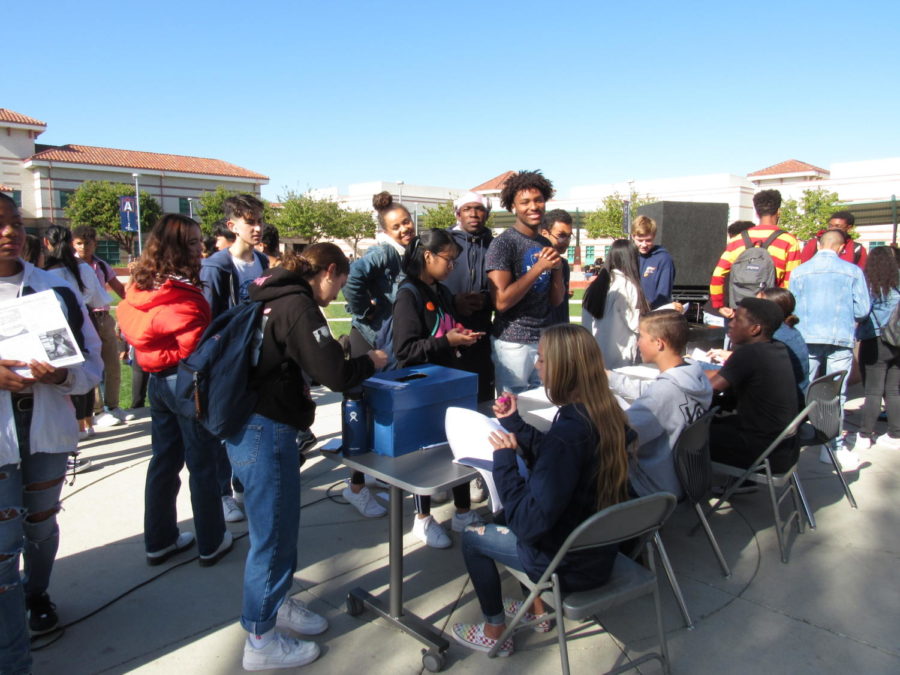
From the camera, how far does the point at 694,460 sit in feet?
8.99

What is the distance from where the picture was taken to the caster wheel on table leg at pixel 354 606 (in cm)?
260

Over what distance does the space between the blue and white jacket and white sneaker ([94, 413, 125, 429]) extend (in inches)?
137

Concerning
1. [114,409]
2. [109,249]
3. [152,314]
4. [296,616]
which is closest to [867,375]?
[296,616]

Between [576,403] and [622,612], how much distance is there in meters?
1.19

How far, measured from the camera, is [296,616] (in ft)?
8.11

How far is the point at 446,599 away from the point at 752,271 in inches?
168

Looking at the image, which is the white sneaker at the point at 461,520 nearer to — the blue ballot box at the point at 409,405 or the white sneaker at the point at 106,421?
the blue ballot box at the point at 409,405

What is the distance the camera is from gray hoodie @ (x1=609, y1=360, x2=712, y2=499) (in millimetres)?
2715

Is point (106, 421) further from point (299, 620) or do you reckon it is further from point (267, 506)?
point (267, 506)

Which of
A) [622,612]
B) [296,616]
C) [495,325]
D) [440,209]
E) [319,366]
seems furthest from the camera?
[440,209]

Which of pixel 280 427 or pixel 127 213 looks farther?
pixel 127 213

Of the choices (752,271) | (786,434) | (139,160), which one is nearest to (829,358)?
(752,271)

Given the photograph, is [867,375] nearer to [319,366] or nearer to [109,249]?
[319,366]

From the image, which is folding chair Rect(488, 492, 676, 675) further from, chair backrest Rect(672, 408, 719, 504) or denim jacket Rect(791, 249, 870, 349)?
denim jacket Rect(791, 249, 870, 349)
